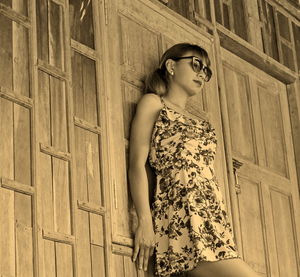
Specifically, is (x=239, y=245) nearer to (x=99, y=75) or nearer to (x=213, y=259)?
(x=213, y=259)

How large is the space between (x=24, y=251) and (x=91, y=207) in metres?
0.58

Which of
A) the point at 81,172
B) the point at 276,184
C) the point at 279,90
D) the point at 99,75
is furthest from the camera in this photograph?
the point at 279,90

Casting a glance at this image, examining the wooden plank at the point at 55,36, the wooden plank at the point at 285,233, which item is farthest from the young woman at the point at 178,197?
the wooden plank at the point at 285,233

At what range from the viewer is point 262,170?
6.45m

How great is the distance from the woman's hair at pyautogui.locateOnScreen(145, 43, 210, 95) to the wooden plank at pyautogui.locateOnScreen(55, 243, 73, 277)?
126 cm

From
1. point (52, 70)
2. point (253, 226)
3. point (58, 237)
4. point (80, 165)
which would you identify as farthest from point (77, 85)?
point (253, 226)

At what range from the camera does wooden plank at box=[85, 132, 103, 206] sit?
4.79 metres

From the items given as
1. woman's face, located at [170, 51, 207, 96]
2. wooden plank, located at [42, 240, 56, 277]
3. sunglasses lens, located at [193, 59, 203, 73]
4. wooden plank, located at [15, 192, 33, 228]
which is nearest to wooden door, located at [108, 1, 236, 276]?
woman's face, located at [170, 51, 207, 96]

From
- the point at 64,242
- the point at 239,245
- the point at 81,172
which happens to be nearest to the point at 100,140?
the point at 81,172

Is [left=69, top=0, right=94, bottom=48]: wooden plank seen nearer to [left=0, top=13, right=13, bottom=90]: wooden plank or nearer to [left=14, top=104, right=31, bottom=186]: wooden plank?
[left=0, top=13, right=13, bottom=90]: wooden plank

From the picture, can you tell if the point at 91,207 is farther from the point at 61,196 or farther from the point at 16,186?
the point at 16,186

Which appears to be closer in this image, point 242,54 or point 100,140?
point 100,140

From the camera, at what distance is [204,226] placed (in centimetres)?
487

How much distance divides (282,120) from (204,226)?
2241 mm
